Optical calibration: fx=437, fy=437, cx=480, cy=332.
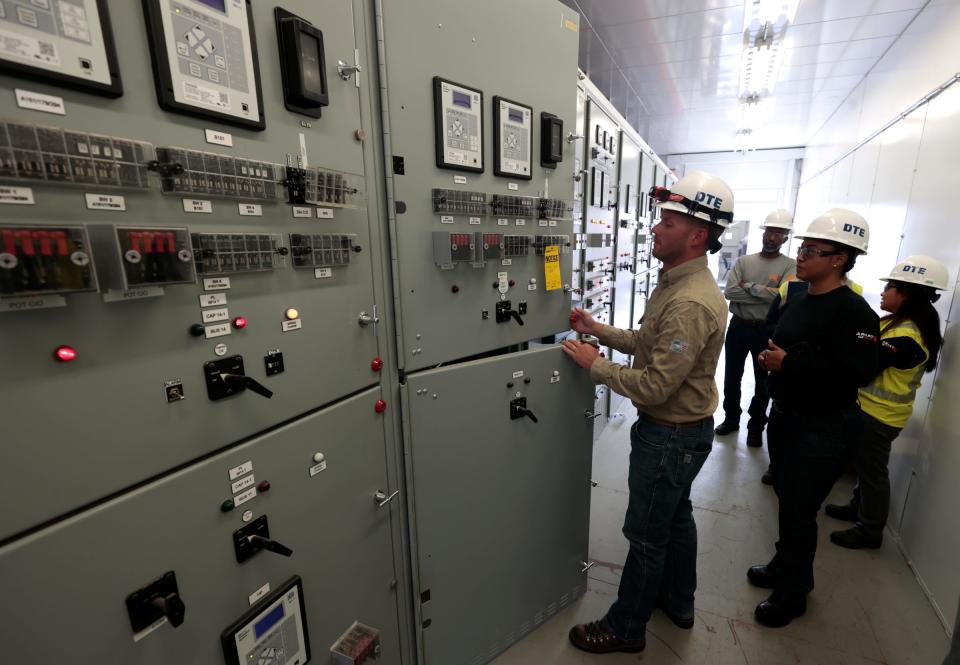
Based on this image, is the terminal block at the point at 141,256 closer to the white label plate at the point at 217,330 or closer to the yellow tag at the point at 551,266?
the white label plate at the point at 217,330

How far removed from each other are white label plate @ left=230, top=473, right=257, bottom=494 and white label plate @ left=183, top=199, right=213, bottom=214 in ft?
1.74

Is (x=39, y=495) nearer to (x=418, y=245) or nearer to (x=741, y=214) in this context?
(x=418, y=245)

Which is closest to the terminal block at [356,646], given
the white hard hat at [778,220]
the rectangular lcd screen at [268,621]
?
the rectangular lcd screen at [268,621]

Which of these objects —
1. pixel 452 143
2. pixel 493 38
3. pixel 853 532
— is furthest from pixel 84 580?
pixel 853 532

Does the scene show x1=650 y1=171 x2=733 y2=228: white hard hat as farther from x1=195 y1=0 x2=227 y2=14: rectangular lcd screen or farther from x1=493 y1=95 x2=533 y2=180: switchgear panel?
x1=195 y1=0 x2=227 y2=14: rectangular lcd screen

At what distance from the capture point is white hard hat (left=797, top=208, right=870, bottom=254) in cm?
159

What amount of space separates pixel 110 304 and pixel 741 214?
392 inches

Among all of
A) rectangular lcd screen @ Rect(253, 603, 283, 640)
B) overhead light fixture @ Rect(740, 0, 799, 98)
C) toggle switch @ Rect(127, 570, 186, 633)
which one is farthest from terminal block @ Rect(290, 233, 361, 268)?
overhead light fixture @ Rect(740, 0, 799, 98)

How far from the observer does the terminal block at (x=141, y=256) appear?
0.65 m

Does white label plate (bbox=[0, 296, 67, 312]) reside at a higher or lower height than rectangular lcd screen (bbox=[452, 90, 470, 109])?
lower

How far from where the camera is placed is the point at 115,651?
2.38 ft

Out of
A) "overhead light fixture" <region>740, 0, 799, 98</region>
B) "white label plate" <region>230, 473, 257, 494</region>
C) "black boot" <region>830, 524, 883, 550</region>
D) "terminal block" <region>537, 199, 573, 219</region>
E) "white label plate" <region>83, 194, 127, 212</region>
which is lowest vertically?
"black boot" <region>830, 524, 883, 550</region>

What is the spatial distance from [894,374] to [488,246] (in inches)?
83.1

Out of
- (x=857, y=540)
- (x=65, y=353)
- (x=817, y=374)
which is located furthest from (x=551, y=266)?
(x=857, y=540)
